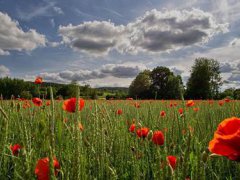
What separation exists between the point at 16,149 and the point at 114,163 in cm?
95

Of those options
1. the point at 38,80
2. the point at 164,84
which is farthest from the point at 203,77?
the point at 38,80

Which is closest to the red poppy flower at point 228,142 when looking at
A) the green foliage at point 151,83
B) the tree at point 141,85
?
the green foliage at point 151,83

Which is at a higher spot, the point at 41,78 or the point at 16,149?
the point at 41,78

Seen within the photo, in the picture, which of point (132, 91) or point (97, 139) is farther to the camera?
point (132, 91)

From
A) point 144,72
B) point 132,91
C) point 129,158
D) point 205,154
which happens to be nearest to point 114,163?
point 129,158

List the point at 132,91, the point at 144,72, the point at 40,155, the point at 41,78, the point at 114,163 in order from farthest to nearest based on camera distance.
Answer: the point at 144,72
the point at 132,91
the point at 41,78
the point at 114,163
the point at 40,155

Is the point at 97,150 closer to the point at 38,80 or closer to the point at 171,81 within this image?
the point at 38,80

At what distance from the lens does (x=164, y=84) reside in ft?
173

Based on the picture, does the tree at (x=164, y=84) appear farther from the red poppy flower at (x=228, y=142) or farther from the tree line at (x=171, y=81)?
the red poppy flower at (x=228, y=142)

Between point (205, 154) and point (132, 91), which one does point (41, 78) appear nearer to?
point (205, 154)

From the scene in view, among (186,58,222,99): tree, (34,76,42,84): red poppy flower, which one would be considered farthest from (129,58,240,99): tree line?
(34,76,42,84): red poppy flower

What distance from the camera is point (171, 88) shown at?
47219 millimetres

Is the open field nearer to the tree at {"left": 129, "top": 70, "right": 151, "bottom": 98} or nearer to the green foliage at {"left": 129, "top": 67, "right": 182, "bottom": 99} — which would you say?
the green foliage at {"left": 129, "top": 67, "right": 182, "bottom": 99}

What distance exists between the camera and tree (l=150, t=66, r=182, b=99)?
4518 cm
